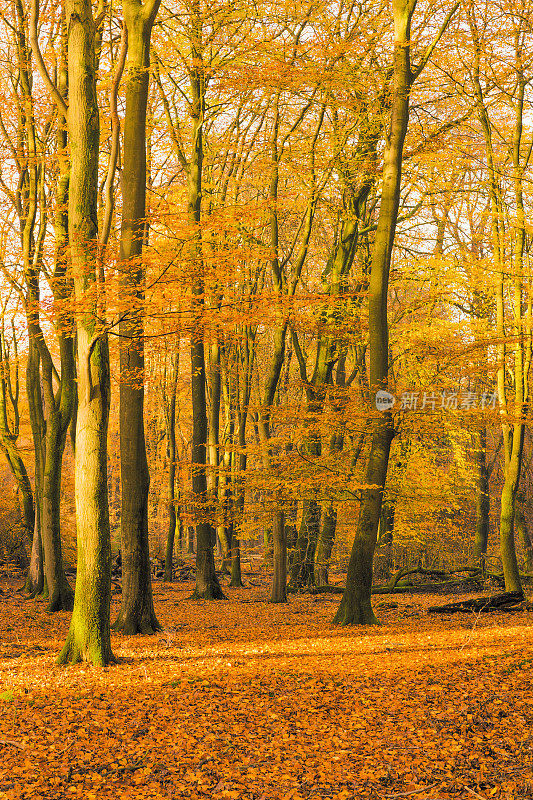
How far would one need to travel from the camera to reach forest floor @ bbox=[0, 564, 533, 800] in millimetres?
4000

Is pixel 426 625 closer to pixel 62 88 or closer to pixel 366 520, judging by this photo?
pixel 366 520

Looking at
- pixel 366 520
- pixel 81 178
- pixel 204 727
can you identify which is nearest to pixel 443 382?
pixel 366 520

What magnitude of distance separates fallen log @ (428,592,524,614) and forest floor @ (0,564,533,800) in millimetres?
2816

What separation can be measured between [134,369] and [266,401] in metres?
4.87

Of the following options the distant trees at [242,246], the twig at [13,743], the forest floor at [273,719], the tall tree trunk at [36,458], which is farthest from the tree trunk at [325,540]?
the twig at [13,743]

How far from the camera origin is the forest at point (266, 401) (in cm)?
488

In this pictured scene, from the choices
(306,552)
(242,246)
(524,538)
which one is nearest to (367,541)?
(306,552)

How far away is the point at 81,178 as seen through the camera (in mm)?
7301

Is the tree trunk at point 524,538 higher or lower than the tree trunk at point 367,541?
lower

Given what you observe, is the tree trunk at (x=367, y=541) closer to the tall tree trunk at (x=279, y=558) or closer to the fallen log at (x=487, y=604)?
the fallen log at (x=487, y=604)

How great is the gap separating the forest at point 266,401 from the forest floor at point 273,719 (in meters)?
0.03

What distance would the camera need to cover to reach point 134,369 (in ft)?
29.6

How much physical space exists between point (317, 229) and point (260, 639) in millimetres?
13652

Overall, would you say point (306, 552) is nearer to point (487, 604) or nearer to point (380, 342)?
point (487, 604)
